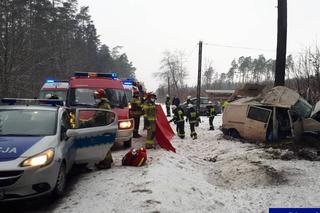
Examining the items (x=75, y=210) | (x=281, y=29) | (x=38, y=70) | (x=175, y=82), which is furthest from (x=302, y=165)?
(x=175, y=82)

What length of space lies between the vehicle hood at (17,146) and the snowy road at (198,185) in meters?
1.06

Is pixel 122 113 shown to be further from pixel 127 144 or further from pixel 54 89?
pixel 54 89

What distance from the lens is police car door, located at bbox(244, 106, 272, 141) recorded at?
1575 centimetres

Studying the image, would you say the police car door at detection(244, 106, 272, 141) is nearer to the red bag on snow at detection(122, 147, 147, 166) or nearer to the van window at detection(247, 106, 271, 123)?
the van window at detection(247, 106, 271, 123)

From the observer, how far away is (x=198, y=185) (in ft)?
28.4

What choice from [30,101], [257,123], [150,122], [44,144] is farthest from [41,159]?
[257,123]

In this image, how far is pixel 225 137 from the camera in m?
17.5

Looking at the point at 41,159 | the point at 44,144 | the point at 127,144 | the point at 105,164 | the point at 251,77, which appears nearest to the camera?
the point at 41,159

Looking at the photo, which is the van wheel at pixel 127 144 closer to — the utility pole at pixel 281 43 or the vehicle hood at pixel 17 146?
the vehicle hood at pixel 17 146

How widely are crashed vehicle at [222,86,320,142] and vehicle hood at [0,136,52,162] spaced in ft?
33.5

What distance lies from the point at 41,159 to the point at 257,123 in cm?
1107

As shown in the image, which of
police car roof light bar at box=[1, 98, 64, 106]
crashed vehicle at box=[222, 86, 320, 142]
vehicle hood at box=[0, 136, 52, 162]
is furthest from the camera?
crashed vehicle at box=[222, 86, 320, 142]

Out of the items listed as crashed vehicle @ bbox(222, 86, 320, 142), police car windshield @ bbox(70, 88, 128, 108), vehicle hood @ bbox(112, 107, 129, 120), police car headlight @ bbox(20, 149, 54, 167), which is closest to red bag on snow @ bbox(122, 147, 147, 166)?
vehicle hood @ bbox(112, 107, 129, 120)

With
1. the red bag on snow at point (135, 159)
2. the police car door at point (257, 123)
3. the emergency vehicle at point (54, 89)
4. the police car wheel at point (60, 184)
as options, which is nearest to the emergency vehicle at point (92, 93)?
the red bag on snow at point (135, 159)
